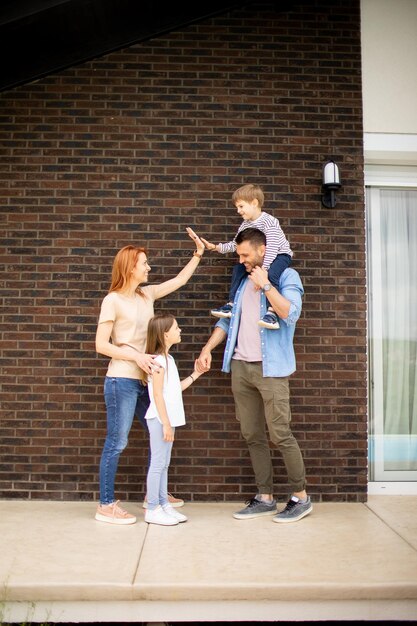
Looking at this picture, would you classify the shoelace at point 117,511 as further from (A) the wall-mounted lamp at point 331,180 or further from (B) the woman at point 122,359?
(A) the wall-mounted lamp at point 331,180

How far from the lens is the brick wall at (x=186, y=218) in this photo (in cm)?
473

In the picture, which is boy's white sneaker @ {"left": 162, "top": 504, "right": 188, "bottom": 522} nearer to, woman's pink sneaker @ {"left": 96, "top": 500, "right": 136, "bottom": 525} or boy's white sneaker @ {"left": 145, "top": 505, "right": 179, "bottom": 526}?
boy's white sneaker @ {"left": 145, "top": 505, "right": 179, "bottom": 526}

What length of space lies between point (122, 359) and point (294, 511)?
5.07 feet

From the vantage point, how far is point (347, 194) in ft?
16.3

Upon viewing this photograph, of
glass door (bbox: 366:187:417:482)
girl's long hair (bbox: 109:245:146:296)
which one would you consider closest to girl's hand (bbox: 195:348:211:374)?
girl's long hair (bbox: 109:245:146:296)

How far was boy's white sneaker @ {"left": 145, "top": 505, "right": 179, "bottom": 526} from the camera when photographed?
4.02 metres

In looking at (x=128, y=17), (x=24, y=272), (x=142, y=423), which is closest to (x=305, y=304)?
(x=142, y=423)

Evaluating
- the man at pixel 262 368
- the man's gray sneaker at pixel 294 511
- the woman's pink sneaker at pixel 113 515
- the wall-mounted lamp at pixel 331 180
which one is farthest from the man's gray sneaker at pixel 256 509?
the wall-mounted lamp at pixel 331 180

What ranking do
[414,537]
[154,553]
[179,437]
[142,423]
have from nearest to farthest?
1. [154,553]
2. [414,537]
3. [142,423]
4. [179,437]

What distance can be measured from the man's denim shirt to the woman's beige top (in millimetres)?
617

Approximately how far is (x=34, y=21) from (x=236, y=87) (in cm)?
162

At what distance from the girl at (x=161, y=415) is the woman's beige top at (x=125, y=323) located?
12 cm

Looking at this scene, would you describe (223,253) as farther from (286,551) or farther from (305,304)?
(286,551)

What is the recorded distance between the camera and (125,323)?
421 centimetres
